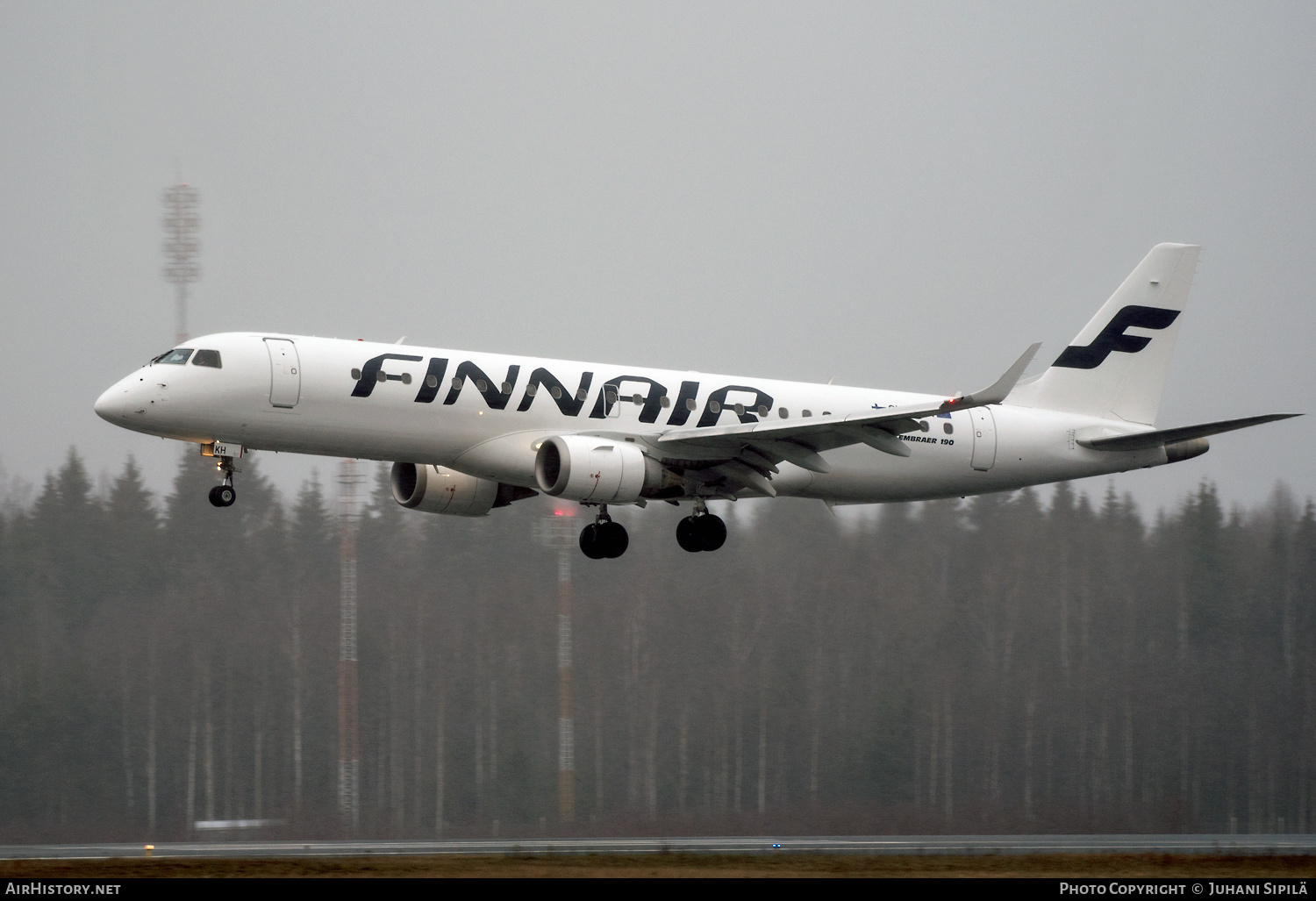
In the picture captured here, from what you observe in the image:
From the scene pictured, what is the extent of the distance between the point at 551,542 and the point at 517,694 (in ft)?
40.8

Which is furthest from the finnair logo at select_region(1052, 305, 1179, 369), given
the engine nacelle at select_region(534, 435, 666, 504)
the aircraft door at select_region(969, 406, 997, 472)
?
the engine nacelle at select_region(534, 435, 666, 504)

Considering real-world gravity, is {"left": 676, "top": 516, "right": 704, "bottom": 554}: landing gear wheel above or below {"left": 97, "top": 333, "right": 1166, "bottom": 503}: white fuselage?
below

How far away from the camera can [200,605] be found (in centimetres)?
7331

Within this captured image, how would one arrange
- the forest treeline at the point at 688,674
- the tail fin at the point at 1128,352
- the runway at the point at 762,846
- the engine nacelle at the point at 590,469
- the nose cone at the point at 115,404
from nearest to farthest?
1. the nose cone at the point at 115,404
2. the engine nacelle at the point at 590,469
3. the tail fin at the point at 1128,352
4. the runway at the point at 762,846
5. the forest treeline at the point at 688,674

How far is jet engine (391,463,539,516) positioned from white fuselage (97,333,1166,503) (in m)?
2.75

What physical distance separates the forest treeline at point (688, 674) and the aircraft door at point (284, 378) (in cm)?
3326

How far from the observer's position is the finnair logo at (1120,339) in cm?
4050

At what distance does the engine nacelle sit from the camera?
31.3 metres

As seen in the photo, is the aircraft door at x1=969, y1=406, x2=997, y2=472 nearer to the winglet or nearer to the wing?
the wing

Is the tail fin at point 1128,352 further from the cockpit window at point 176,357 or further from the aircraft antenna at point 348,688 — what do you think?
the aircraft antenna at point 348,688

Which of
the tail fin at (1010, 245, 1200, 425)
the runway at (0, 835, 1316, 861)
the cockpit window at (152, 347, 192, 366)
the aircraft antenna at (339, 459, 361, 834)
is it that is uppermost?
the tail fin at (1010, 245, 1200, 425)

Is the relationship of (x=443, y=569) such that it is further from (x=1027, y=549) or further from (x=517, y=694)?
(x=1027, y=549)

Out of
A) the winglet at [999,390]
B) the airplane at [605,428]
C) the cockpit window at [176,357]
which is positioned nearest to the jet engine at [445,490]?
the airplane at [605,428]
